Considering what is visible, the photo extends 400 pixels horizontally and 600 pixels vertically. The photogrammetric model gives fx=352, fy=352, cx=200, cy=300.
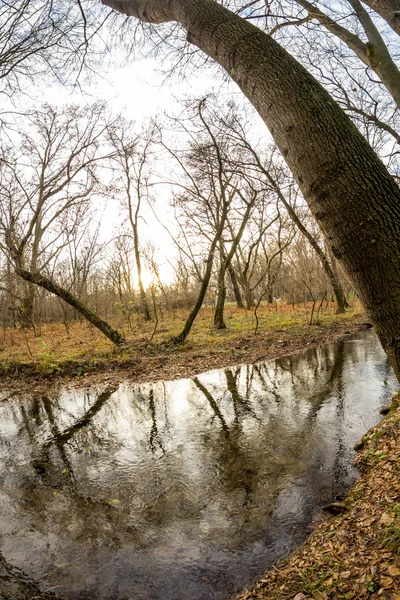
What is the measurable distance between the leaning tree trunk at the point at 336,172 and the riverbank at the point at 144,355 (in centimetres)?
765

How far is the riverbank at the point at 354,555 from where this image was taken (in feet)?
7.08

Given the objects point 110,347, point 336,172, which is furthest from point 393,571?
point 110,347

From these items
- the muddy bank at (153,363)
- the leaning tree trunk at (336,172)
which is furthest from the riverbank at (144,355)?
the leaning tree trunk at (336,172)

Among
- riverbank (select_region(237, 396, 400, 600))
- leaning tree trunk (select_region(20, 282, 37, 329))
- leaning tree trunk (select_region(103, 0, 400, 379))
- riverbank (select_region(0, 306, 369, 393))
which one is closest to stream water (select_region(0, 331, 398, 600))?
riverbank (select_region(237, 396, 400, 600))

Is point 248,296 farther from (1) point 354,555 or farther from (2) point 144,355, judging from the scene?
(1) point 354,555

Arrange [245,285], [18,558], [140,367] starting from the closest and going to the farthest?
1. [18,558]
2. [140,367]
3. [245,285]

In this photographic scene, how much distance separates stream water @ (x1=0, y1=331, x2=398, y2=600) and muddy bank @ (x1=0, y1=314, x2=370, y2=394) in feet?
3.96

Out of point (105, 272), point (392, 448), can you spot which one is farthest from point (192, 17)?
point (105, 272)

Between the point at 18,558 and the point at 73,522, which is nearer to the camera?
the point at 18,558

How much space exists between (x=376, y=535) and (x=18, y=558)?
3.10 meters

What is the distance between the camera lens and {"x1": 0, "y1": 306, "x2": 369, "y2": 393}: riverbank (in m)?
9.59

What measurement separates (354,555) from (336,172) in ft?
8.41

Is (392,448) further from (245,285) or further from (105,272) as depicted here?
(105,272)

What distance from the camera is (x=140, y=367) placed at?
998 centimetres
